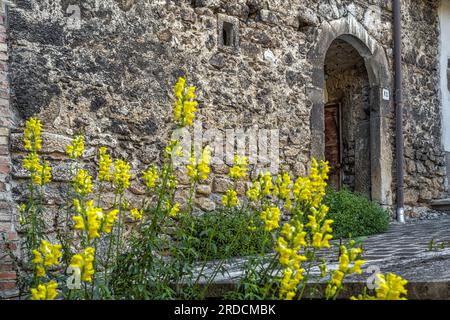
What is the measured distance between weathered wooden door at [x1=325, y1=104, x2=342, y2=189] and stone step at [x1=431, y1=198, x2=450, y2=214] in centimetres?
142

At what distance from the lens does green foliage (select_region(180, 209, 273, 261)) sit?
2.68 metres

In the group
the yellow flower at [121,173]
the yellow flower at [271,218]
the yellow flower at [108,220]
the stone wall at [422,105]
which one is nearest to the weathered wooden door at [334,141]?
the stone wall at [422,105]

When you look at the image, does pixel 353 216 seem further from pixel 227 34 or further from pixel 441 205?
pixel 441 205

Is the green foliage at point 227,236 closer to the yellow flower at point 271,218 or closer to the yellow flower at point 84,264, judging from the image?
the yellow flower at point 271,218

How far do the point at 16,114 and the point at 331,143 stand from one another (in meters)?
5.04

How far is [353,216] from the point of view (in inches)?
247

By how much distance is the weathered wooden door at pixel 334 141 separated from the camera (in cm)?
827

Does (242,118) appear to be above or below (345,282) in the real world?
above

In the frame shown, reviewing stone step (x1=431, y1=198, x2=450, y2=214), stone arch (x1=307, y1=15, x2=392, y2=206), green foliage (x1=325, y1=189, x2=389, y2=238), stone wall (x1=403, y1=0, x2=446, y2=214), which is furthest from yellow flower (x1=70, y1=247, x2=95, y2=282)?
stone step (x1=431, y1=198, x2=450, y2=214)

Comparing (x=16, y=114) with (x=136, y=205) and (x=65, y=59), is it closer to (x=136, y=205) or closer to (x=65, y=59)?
(x=65, y=59)

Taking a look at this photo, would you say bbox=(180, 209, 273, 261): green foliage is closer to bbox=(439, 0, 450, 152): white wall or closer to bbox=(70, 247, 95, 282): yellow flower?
bbox=(70, 247, 95, 282): yellow flower
